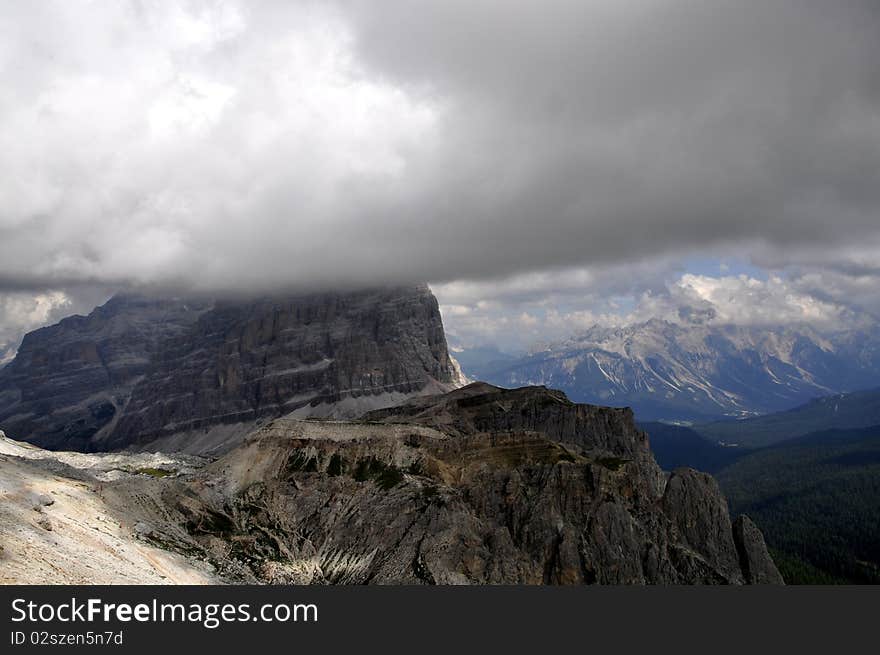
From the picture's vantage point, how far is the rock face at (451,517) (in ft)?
453

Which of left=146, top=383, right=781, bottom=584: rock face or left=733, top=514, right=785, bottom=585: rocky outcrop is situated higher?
left=146, top=383, right=781, bottom=584: rock face

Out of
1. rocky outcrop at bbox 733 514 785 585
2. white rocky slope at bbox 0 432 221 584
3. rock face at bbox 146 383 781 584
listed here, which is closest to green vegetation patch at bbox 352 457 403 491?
rock face at bbox 146 383 781 584

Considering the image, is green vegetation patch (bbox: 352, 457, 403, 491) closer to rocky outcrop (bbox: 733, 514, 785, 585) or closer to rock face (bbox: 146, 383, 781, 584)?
rock face (bbox: 146, 383, 781, 584)

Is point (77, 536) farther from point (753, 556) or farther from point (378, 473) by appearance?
point (753, 556)

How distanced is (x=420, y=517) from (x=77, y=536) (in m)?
68.5

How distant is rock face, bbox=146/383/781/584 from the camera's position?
5438 inches

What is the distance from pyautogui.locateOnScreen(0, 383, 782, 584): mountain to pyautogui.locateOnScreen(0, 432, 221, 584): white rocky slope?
74cm

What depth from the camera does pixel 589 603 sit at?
81875 millimetres

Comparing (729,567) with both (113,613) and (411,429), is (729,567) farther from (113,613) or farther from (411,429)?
(113,613)

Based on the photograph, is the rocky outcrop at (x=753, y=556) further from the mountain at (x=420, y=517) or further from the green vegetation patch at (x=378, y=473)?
the green vegetation patch at (x=378, y=473)

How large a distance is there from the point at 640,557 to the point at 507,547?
30139mm

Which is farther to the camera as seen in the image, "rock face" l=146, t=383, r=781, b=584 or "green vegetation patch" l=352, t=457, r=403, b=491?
"green vegetation patch" l=352, t=457, r=403, b=491

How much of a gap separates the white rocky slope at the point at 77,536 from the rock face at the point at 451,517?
843 cm

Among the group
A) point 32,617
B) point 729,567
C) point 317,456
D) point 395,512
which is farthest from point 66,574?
point 729,567
